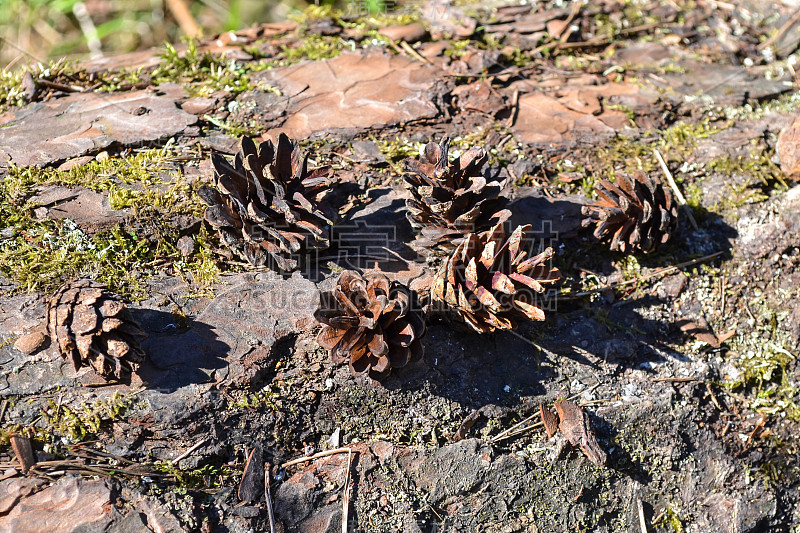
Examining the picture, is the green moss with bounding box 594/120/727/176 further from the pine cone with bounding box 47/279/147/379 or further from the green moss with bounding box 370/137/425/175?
the pine cone with bounding box 47/279/147/379

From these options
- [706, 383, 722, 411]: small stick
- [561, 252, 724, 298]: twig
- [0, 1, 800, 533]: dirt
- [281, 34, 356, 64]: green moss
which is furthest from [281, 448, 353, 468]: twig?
[281, 34, 356, 64]: green moss

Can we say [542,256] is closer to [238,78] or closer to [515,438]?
[515,438]

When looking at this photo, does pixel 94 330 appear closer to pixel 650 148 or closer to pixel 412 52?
pixel 412 52

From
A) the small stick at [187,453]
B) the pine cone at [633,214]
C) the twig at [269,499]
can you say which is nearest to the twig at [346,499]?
the twig at [269,499]

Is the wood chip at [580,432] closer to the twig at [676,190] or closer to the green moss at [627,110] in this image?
the twig at [676,190]

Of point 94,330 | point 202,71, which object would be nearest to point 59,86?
point 202,71
